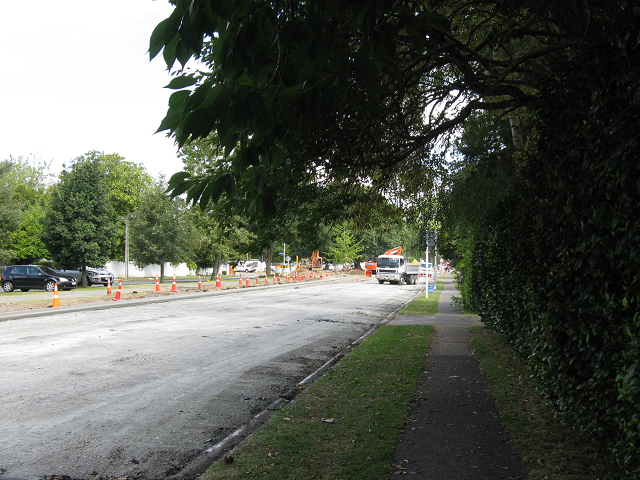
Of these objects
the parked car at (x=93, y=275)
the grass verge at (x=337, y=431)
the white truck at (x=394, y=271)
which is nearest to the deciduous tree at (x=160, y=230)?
the parked car at (x=93, y=275)

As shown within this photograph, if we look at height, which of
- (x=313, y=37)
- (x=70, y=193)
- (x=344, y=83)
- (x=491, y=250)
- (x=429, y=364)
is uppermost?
(x=70, y=193)

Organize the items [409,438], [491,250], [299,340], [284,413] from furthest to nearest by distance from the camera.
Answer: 1. [299,340]
2. [491,250]
3. [284,413]
4. [409,438]

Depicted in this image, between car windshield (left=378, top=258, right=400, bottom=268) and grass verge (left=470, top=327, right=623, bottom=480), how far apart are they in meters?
44.4

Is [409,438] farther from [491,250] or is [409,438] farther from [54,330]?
[54,330]

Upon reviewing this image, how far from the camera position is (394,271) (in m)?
52.3

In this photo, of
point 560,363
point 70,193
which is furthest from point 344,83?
point 70,193

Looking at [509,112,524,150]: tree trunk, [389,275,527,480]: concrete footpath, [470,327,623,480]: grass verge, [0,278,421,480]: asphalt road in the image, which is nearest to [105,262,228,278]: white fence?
[0,278,421,480]: asphalt road

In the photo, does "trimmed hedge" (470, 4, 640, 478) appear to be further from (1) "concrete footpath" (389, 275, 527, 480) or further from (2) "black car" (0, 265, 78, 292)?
(2) "black car" (0, 265, 78, 292)

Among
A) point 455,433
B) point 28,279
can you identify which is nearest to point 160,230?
point 28,279

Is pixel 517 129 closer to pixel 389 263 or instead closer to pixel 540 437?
pixel 540 437

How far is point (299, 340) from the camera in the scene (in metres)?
12.9

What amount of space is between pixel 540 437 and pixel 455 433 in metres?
0.85

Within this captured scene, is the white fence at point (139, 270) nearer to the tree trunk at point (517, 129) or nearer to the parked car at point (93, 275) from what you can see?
the parked car at point (93, 275)

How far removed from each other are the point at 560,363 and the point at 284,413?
3187 mm
